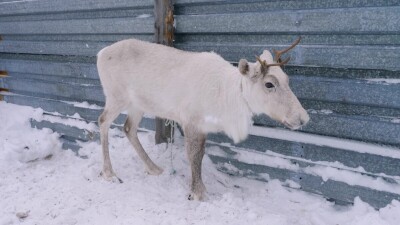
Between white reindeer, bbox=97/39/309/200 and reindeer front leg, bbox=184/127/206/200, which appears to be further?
reindeer front leg, bbox=184/127/206/200

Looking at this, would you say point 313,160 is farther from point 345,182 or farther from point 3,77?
point 3,77

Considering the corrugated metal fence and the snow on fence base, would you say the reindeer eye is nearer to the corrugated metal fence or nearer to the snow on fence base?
the corrugated metal fence

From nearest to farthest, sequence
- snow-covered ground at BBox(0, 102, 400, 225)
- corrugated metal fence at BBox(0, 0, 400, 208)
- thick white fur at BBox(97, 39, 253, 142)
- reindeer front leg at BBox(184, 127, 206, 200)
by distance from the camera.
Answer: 1. corrugated metal fence at BBox(0, 0, 400, 208)
2. snow-covered ground at BBox(0, 102, 400, 225)
3. thick white fur at BBox(97, 39, 253, 142)
4. reindeer front leg at BBox(184, 127, 206, 200)

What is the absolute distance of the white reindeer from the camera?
3174 mm

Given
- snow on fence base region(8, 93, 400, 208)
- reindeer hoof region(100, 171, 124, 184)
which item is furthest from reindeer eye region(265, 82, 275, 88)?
reindeer hoof region(100, 171, 124, 184)

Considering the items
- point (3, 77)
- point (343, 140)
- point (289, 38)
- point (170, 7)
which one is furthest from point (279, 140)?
point (3, 77)

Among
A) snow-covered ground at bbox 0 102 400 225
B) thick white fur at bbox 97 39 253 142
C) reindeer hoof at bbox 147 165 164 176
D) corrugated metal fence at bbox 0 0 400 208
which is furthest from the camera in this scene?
reindeer hoof at bbox 147 165 164 176

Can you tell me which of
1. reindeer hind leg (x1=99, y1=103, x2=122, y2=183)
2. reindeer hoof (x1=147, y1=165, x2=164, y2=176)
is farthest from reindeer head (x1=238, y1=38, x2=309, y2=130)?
reindeer hind leg (x1=99, y1=103, x2=122, y2=183)

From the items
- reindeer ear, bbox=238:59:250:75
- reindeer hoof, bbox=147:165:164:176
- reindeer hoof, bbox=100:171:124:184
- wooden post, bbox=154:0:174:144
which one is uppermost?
wooden post, bbox=154:0:174:144

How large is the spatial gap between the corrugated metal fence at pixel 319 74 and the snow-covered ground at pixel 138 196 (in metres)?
0.19

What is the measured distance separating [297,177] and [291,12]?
1.70m

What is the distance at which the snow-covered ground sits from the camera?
328cm

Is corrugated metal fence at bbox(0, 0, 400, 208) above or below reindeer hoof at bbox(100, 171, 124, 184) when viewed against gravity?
above

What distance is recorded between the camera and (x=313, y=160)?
3.64 m
